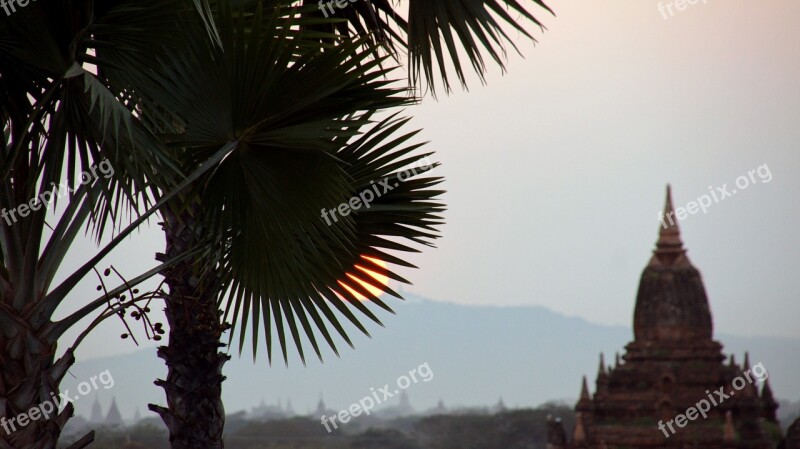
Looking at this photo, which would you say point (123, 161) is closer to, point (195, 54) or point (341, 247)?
point (195, 54)

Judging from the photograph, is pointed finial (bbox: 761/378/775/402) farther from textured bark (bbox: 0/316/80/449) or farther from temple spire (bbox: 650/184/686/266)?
textured bark (bbox: 0/316/80/449)

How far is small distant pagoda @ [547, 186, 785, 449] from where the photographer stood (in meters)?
54.6

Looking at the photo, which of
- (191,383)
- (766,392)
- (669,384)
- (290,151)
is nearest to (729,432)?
(669,384)

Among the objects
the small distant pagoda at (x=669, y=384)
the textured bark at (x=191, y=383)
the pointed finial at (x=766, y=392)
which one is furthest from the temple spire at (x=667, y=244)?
the textured bark at (x=191, y=383)

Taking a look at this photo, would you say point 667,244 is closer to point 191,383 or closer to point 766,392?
point 766,392

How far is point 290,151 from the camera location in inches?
231

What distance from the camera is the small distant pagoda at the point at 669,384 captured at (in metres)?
54.6

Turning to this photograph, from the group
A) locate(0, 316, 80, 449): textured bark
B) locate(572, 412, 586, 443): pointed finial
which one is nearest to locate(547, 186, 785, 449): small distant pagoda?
locate(572, 412, 586, 443): pointed finial

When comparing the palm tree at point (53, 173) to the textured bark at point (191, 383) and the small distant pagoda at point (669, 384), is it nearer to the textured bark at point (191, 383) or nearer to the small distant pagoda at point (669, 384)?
the textured bark at point (191, 383)

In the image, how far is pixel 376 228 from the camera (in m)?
7.21

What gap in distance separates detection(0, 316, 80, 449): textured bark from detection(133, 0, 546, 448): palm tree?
0.77 metres

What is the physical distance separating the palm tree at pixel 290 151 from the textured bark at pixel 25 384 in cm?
77

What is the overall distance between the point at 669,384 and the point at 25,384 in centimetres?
5251

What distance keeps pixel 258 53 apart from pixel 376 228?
1.79m
